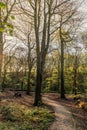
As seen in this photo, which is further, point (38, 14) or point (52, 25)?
point (52, 25)

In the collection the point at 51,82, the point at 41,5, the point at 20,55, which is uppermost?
the point at 41,5

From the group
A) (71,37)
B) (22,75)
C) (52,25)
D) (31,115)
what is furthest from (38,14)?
(22,75)

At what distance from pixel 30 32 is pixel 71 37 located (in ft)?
22.4

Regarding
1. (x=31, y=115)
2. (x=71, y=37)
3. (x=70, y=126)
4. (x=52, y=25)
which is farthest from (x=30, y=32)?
(x=70, y=126)

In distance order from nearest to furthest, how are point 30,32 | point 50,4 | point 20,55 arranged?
point 50,4 → point 30,32 → point 20,55

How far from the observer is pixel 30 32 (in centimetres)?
2572

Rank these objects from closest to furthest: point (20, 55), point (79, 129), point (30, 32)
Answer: point (79, 129) < point (30, 32) < point (20, 55)

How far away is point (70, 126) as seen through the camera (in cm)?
884

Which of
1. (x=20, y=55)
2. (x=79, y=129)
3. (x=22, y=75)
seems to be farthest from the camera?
(x=22, y=75)

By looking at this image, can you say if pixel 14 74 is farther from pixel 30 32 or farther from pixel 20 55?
pixel 30 32

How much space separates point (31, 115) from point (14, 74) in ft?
130

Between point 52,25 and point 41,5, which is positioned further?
point 52,25

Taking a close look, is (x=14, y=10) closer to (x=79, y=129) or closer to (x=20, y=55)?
(x=79, y=129)

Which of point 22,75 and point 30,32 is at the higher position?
point 30,32
